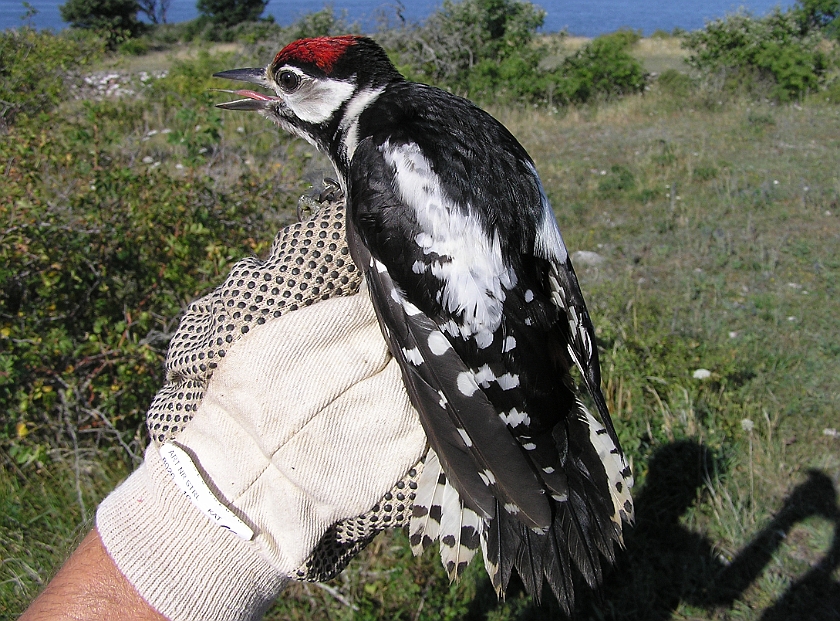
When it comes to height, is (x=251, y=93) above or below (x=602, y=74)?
above

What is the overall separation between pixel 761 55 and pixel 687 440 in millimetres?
12803

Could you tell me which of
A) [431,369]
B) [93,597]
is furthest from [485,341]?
[93,597]

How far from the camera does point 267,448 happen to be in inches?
63.4

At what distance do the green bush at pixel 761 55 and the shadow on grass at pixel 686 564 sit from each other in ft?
37.6

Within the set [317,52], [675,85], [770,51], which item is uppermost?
[317,52]

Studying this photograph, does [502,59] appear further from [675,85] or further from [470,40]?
[675,85]

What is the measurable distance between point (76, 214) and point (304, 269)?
2164 millimetres

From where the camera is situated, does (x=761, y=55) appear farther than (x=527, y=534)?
Yes

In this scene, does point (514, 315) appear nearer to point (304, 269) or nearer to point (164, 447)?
point (304, 269)

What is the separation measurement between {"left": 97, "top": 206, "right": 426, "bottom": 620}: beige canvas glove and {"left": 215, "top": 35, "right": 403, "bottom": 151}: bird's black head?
71 cm

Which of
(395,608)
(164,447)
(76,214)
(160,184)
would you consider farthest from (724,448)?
(76,214)

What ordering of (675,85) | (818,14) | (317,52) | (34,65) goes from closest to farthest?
(317,52)
(34,65)
(675,85)
(818,14)

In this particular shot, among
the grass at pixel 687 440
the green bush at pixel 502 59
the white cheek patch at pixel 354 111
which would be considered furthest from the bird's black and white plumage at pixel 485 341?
the green bush at pixel 502 59

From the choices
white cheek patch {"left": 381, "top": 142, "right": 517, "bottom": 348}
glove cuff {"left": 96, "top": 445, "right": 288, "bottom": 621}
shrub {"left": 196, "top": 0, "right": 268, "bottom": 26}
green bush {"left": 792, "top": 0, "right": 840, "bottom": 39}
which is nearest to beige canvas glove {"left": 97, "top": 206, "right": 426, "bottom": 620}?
glove cuff {"left": 96, "top": 445, "right": 288, "bottom": 621}
